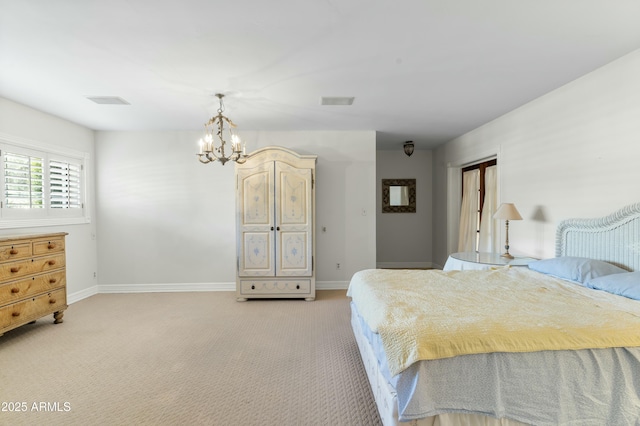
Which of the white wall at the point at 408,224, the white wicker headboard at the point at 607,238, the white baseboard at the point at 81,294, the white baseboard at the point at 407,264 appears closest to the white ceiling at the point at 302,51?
the white wicker headboard at the point at 607,238

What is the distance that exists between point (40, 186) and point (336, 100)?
151 inches

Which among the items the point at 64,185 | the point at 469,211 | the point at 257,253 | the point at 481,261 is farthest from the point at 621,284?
the point at 64,185

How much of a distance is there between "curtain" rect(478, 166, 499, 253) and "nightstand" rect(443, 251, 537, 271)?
91 cm

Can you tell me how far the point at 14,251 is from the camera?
3.07 m

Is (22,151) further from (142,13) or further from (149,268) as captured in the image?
(142,13)

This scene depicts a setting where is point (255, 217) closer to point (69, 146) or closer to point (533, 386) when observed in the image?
point (69, 146)

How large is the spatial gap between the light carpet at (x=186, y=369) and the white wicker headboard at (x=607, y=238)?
225 centimetres

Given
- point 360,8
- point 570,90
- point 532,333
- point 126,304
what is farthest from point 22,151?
point 570,90

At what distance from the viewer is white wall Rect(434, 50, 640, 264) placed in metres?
2.50

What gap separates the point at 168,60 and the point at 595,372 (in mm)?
3464

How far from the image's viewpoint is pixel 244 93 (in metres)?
Result: 3.24

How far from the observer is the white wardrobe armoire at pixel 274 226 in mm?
4379

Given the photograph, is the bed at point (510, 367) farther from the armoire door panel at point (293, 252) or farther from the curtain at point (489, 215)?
the curtain at point (489, 215)

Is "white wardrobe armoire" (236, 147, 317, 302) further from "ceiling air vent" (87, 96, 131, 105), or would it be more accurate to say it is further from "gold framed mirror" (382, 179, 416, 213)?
"gold framed mirror" (382, 179, 416, 213)
